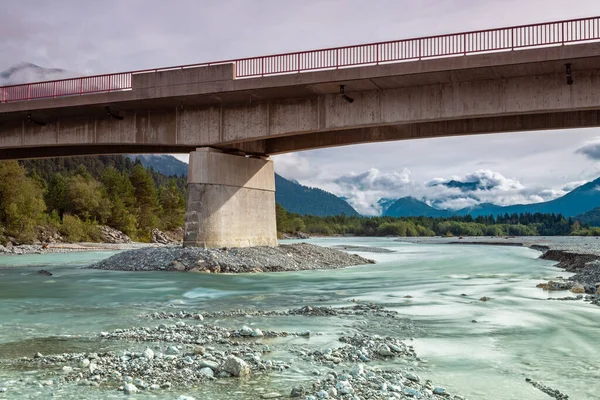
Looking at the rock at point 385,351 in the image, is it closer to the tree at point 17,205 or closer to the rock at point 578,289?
the rock at point 578,289

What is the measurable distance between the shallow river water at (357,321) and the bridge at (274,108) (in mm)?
8012

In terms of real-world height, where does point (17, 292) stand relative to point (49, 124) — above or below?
below

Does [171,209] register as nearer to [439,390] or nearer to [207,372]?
[207,372]

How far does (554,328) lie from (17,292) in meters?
16.9

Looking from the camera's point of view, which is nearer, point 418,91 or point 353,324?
point 353,324

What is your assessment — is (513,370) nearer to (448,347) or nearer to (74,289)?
(448,347)

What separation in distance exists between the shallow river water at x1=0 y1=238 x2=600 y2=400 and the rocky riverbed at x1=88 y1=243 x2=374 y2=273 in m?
2.34

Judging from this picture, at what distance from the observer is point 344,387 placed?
7.20 meters

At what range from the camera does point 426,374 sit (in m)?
8.38

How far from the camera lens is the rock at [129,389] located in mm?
7275

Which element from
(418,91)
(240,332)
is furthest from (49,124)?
(240,332)

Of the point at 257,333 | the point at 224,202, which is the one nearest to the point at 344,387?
the point at 257,333

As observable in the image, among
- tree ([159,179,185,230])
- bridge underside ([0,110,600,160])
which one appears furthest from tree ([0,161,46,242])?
tree ([159,179,185,230])

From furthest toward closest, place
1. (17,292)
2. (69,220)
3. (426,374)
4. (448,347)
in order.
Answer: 1. (69,220)
2. (17,292)
3. (448,347)
4. (426,374)
